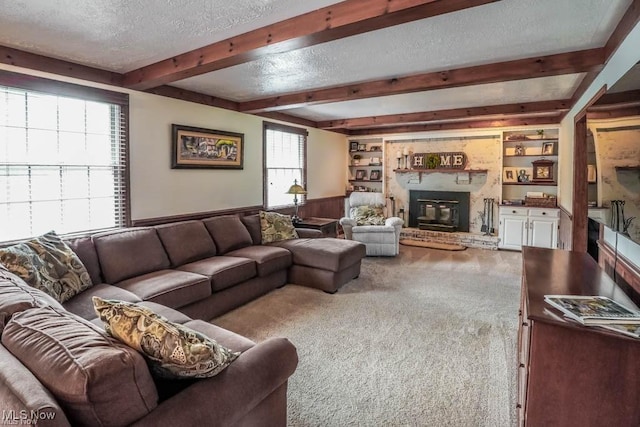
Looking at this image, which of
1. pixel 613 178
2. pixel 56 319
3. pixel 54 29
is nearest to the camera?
pixel 56 319

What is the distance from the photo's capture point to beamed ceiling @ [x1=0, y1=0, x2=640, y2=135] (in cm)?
223

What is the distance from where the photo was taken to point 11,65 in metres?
2.93

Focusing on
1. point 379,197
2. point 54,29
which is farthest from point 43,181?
point 379,197

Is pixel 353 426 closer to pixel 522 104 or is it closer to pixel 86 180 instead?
pixel 86 180

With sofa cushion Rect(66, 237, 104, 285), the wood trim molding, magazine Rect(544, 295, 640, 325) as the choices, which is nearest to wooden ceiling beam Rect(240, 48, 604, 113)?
the wood trim molding

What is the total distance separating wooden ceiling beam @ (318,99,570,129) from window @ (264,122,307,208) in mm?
790

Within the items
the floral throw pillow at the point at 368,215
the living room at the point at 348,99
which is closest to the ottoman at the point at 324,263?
the living room at the point at 348,99

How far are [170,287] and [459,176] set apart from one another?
5912 millimetres

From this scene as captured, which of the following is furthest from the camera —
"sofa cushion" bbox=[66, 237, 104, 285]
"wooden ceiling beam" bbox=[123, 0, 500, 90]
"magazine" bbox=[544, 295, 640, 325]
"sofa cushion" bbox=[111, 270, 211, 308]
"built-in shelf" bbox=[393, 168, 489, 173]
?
"built-in shelf" bbox=[393, 168, 489, 173]

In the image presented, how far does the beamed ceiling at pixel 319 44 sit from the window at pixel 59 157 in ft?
0.81

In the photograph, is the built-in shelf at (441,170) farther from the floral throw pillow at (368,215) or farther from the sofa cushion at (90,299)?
the sofa cushion at (90,299)

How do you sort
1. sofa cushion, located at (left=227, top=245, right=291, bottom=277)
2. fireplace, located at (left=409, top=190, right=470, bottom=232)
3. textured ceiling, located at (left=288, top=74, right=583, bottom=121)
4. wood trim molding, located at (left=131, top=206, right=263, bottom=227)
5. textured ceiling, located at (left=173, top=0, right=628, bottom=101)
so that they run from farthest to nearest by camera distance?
fireplace, located at (left=409, top=190, right=470, bottom=232), textured ceiling, located at (left=288, top=74, right=583, bottom=121), wood trim molding, located at (left=131, top=206, right=263, bottom=227), sofa cushion, located at (left=227, top=245, right=291, bottom=277), textured ceiling, located at (left=173, top=0, right=628, bottom=101)

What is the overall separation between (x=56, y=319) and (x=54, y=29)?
90.8 inches
